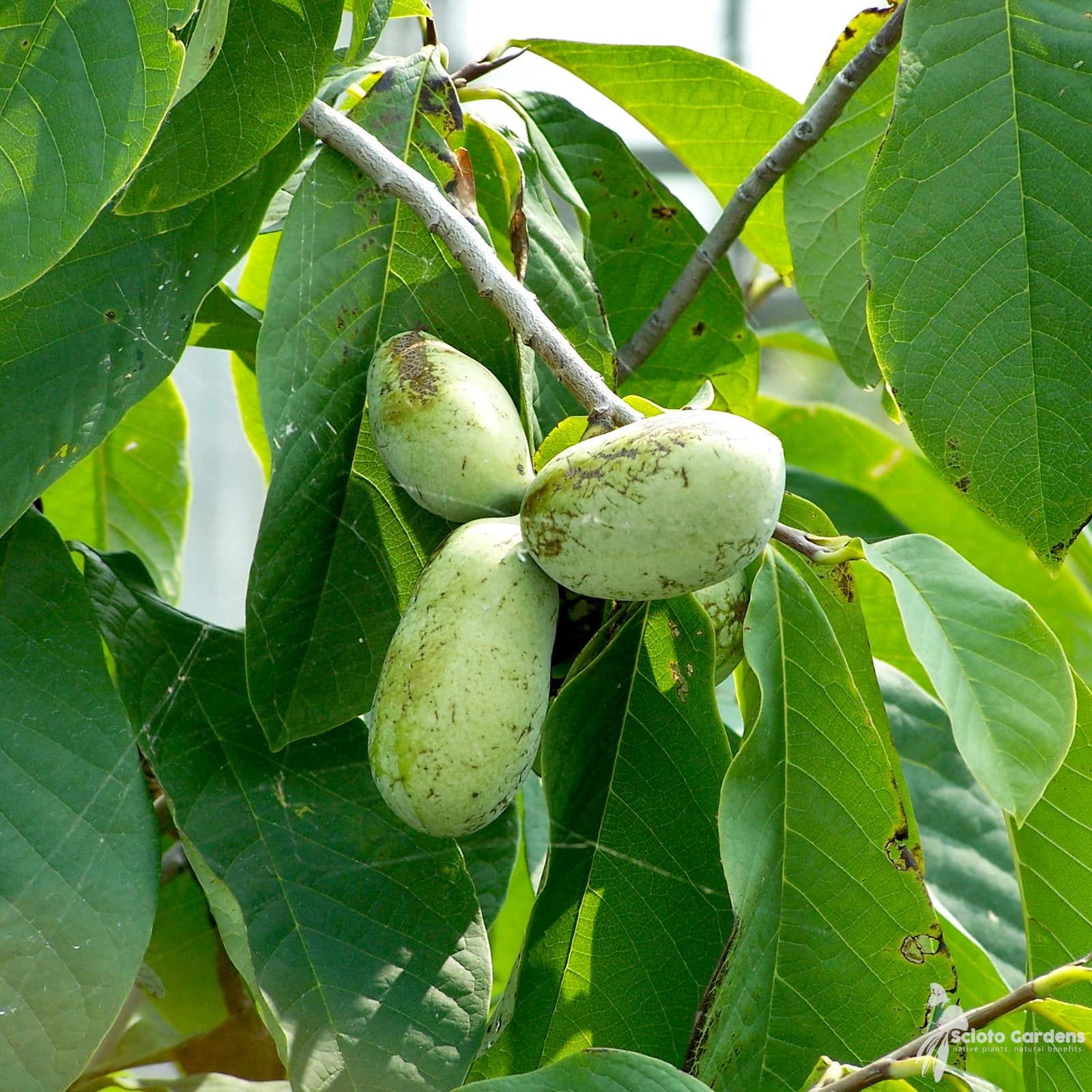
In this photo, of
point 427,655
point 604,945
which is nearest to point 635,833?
point 604,945

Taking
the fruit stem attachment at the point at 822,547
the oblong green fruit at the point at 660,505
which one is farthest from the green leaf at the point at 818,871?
the oblong green fruit at the point at 660,505

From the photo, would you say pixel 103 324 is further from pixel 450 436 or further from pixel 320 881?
pixel 320 881

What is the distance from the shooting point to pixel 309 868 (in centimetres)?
Answer: 59

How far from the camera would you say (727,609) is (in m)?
0.51

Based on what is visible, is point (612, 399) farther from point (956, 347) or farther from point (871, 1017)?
point (871, 1017)

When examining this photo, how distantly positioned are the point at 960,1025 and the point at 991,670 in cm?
15

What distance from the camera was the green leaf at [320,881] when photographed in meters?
0.55

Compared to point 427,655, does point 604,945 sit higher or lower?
lower

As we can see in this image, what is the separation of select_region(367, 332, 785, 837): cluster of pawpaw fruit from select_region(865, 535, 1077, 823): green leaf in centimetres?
11

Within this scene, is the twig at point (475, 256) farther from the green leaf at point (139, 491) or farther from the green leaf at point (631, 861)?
the green leaf at point (139, 491)

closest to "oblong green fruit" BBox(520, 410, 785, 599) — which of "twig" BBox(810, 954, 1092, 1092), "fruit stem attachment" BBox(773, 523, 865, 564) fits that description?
"fruit stem attachment" BBox(773, 523, 865, 564)

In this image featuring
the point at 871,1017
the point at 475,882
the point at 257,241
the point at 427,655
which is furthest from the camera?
the point at 257,241

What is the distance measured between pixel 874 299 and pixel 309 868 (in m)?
0.42

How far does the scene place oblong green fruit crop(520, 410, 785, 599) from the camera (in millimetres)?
375
